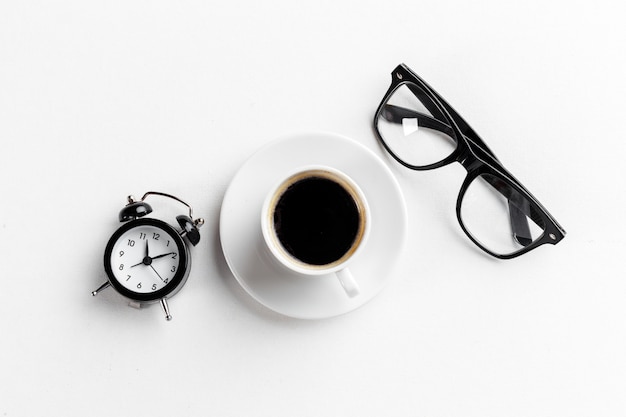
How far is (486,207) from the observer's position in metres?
1.29

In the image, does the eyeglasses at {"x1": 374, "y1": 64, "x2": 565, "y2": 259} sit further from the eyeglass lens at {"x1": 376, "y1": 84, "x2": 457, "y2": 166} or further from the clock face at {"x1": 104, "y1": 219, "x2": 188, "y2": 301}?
the clock face at {"x1": 104, "y1": 219, "x2": 188, "y2": 301}

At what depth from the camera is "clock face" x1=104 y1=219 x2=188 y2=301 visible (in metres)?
1.14

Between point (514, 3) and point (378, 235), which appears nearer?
point (378, 235)

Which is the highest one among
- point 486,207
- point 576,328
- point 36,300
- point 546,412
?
point 36,300

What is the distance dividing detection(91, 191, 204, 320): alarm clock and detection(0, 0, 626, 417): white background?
65mm

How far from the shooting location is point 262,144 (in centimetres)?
126

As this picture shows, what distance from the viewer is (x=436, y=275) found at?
1252 mm

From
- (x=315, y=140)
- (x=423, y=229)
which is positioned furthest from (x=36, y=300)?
(x=423, y=229)

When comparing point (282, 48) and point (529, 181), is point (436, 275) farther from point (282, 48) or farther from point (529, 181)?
point (282, 48)

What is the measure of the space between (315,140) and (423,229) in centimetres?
30

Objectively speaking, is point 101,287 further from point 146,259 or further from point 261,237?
point 261,237

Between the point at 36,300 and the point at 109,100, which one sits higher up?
the point at 109,100

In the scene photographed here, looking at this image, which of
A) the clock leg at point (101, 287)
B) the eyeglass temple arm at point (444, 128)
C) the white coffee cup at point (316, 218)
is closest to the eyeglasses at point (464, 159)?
the eyeglass temple arm at point (444, 128)

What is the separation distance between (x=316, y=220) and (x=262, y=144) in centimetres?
25
